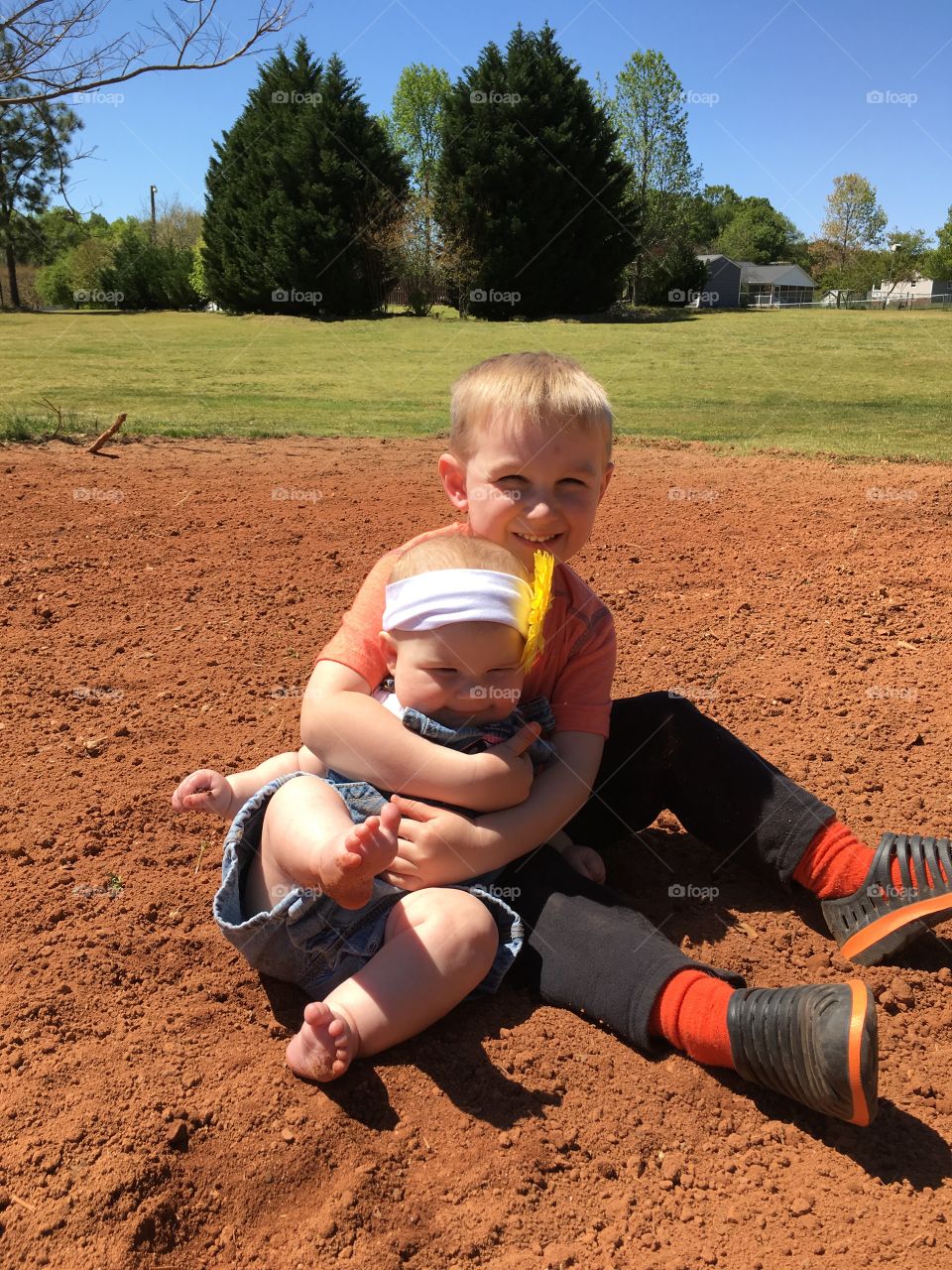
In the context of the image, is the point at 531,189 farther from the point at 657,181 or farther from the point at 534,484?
the point at 534,484

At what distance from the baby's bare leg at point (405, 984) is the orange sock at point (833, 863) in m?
0.86

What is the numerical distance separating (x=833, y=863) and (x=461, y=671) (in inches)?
40.6

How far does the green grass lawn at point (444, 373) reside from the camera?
1037 centimetres

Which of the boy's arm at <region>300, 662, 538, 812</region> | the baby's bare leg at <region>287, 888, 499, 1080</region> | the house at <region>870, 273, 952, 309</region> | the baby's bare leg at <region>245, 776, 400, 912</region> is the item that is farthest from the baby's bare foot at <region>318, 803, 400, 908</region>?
the house at <region>870, 273, 952, 309</region>

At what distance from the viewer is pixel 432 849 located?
2.05 metres

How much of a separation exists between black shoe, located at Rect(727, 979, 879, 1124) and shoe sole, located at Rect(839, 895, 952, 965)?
0.50m

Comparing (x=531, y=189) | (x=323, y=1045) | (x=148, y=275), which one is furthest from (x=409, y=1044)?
(x=148, y=275)

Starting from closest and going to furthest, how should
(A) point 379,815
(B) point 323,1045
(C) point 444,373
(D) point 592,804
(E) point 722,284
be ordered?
(B) point 323,1045 → (A) point 379,815 → (D) point 592,804 → (C) point 444,373 → (E) point 722,284

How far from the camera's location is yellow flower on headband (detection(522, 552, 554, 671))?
6.91 feet

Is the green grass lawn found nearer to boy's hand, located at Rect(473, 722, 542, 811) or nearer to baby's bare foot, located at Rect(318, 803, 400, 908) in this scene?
boy's hand, located at Rect(473, 722, 542, 811)

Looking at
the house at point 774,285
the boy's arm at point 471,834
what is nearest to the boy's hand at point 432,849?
the boy's arm at point 471,834

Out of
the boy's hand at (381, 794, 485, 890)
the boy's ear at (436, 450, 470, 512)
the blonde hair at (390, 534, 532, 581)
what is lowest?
the boy's hand at (381, 794, 485, 890)

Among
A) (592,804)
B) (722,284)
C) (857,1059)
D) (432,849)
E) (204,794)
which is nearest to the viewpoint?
(857,1059)

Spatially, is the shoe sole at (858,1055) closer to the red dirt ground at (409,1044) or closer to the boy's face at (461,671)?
the red dirt ground at (409,1044)
